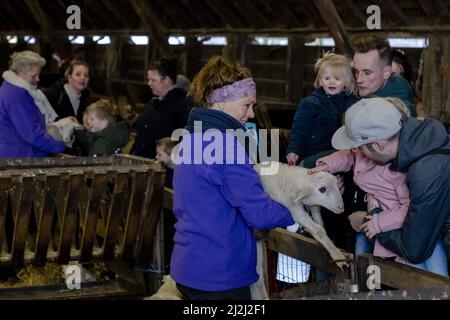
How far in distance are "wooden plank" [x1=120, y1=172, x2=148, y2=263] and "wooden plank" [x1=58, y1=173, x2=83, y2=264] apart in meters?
0.36

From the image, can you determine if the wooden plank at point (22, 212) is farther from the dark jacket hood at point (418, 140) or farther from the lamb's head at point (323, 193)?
the dark jacket hood at point (418, 140)

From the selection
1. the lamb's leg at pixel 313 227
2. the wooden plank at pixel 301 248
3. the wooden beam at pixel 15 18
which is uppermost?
the wooden beam at pixel 15 18

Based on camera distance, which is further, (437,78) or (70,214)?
(437,78)

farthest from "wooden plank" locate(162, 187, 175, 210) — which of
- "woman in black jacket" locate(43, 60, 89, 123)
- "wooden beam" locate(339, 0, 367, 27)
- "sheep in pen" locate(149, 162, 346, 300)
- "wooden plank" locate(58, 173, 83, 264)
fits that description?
"wooden beam" locate(339, 0, 367, 27)

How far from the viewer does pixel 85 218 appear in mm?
5723

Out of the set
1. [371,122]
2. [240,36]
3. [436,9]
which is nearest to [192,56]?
[240,36]

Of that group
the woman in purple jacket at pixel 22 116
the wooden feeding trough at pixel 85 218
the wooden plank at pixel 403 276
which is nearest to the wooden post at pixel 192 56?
the woman in purple jacket at pixel 22 116

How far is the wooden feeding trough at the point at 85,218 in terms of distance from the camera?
5.51 metres

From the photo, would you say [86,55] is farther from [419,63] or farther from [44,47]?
[419,63]

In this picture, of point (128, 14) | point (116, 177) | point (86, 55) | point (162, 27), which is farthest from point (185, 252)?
point (86, 55)

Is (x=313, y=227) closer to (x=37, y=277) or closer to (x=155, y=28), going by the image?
(x=37, y=277)

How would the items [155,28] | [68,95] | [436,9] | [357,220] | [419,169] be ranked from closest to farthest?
[419,169] < [357,220] < [68,95] < [436,9] < [155,28]

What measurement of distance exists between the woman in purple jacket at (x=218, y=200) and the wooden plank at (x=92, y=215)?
1.93m

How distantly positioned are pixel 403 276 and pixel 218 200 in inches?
31.0
